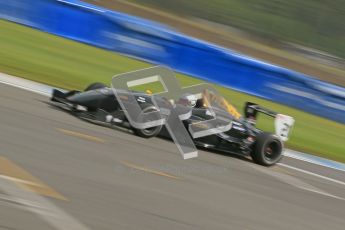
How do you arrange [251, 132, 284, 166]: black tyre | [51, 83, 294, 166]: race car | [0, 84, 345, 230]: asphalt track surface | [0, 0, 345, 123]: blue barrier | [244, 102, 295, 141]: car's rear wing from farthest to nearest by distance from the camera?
[0, 0, 345, 123]: blue barrier
[251, 132, 284, 166]: black tyre
[244, 102, 295, 141]: car's rear wing
[51, 83, 294, 166]: race car
[0, 84, 345, 230]: asphalt track surface

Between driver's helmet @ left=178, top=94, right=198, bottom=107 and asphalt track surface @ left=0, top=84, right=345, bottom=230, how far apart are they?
25.1 inches

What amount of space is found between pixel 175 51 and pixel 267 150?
625 cm

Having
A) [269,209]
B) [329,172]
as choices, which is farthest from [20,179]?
[329,172]

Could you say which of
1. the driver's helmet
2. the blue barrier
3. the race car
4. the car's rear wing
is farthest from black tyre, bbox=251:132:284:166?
the blue barrier

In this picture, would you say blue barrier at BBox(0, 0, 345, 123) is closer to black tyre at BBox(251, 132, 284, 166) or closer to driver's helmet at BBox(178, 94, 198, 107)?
driver's helmet at BBox(178, 94, 198, 107)

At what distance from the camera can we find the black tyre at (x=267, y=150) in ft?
30.9

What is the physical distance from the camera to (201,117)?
898 cm

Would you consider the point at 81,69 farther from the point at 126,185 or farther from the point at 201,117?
the point at 126,185

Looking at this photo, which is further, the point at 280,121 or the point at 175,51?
the point at 175,51

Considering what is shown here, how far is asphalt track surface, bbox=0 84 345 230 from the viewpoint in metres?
5.13

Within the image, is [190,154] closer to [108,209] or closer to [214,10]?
[108,209]

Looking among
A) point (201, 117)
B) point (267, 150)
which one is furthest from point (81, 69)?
point (267, 150)

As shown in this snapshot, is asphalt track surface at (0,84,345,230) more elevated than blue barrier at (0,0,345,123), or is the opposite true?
blue barrier at (0,0,345,123)

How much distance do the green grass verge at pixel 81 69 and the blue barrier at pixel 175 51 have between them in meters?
0.24
